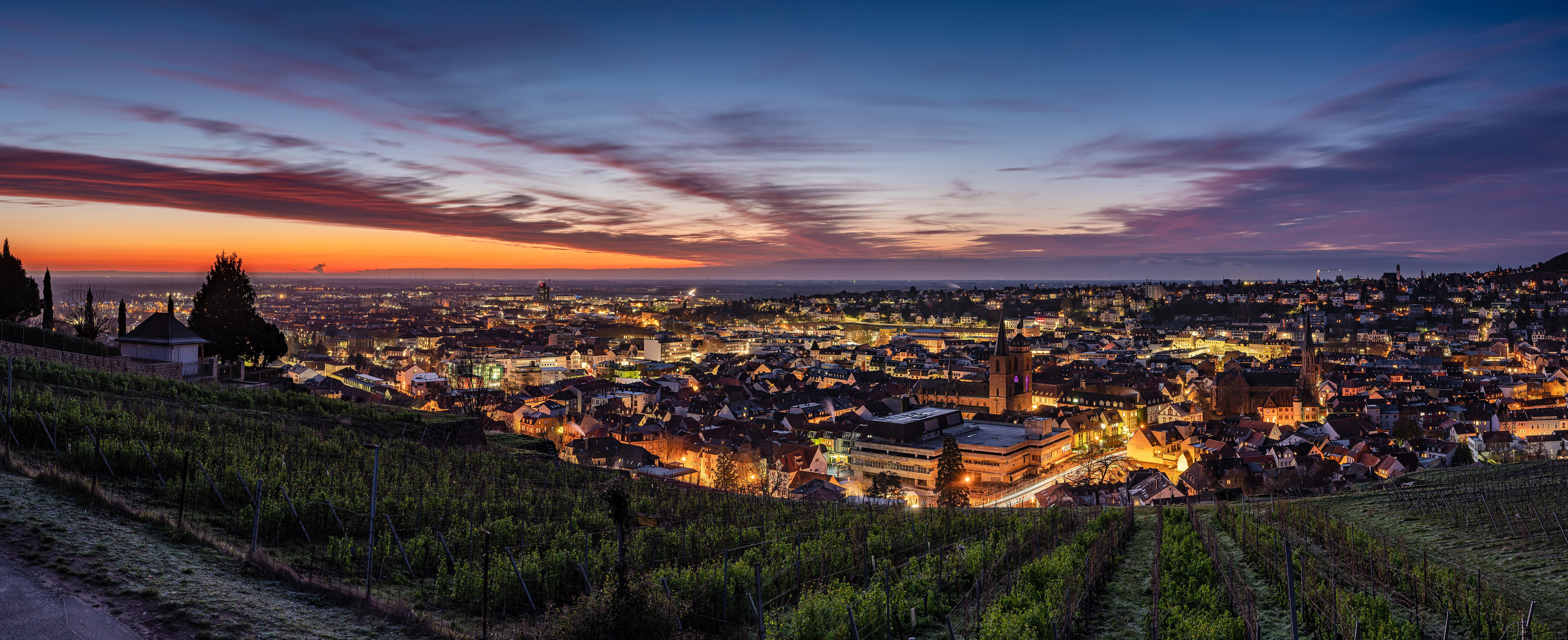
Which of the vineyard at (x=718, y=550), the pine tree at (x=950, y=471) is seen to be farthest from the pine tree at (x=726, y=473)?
the vineyard at (x=718, y=550)

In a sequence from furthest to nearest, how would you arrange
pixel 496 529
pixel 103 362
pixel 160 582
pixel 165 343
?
pixel 165 343
pixel 103 362
pixel 496 529
pixel 160 582

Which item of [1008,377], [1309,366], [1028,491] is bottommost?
[1028,491]

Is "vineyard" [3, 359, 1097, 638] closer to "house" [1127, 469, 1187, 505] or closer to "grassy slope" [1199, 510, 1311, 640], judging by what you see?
"grassy slope" [1199, 510, 1311, 640]

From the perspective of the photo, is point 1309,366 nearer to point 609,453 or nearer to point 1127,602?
point 609,453

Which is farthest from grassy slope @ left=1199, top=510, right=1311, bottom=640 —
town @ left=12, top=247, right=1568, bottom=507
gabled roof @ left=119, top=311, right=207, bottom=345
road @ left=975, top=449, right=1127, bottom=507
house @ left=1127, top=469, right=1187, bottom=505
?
gabled roof @ left=119, top=311, right=207, bottom=345

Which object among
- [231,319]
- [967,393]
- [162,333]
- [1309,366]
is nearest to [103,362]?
[162,333]

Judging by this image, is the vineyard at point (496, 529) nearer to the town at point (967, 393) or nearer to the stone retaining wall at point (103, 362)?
the stone retaining wall at point (103, 362)
